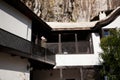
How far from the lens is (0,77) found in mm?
10055

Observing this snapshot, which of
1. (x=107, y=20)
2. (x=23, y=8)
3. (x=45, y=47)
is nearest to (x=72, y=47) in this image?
(x=45, y=47)

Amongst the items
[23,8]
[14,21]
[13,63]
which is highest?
[23,8]

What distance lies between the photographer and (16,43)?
11.1 metres

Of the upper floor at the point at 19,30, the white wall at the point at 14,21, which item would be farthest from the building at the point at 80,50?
the white wall at the point at 14,21

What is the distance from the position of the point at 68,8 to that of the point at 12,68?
27647 mm

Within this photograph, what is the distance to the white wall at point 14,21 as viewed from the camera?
11008 millimetres

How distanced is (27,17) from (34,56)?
310cm

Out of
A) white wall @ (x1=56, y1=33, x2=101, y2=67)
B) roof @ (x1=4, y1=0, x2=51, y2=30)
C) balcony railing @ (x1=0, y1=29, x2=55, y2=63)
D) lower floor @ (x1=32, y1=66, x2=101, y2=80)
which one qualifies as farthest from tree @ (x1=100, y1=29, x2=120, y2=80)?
roof @ (x1=4, y1=0, x2=51, y2=30)

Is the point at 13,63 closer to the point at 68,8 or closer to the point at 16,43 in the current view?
the point at 16,43

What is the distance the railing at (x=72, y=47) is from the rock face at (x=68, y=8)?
57.3 ft

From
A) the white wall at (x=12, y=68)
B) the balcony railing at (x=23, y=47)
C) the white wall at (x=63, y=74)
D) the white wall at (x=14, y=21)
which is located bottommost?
the white wall at (x=63, y=74)

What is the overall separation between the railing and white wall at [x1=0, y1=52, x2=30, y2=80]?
459 cm

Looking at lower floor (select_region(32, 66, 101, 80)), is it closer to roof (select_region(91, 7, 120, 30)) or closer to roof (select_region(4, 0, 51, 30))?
roof (select_region(91, 7, 120, 30))

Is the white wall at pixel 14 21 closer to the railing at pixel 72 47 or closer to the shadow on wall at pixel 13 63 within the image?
the shadow on wall at pixel 13 63
